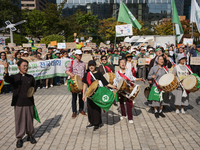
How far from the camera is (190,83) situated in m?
6.79

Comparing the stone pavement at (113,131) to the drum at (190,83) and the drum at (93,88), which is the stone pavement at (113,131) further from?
the drum at (93,88)

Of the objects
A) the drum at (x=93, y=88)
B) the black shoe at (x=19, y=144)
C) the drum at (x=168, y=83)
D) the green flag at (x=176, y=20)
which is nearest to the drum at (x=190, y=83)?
the drum at (x=168, y=83)

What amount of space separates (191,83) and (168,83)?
947mm

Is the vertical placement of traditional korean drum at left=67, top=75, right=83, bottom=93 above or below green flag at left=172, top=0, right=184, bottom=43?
below

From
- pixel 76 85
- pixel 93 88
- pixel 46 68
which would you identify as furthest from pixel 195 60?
pixel 46 68

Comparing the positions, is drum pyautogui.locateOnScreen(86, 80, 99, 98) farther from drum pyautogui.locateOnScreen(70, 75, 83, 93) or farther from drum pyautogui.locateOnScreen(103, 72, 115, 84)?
drum pyautogui.locateOnScreen(103, 72, 115, 84)

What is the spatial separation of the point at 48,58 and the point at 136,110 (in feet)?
22.6

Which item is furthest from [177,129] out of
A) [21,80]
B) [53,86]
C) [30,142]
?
[53,86]

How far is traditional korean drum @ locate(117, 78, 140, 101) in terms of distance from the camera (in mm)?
5996

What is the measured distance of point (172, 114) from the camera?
7.29 m

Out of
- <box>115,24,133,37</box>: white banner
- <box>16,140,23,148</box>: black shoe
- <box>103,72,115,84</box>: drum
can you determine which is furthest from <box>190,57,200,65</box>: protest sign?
<box>16,140,23,148</box>: black shoe

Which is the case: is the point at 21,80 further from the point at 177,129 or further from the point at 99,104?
the point at 177,129

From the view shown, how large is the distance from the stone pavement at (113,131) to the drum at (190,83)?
0.96 metres

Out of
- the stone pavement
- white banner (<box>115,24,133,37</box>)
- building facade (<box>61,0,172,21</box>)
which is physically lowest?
the stone pavement
